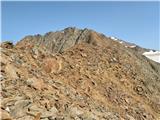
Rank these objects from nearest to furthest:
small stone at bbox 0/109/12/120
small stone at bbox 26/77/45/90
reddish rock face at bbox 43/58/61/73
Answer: small stone at bbox 0/109/12/120 < small stone at bbox 26/77/45/90 < reddish rock face at bbox 43/58/61/73

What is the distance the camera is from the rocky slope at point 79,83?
2075 centimetres

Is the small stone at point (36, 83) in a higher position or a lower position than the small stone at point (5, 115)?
higher

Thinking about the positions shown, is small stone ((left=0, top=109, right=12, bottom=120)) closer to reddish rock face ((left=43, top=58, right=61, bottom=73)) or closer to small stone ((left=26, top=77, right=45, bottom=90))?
small stone ((left=26, top=77, right=45, bottom=90))

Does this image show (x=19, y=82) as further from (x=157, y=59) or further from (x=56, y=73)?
(x=157, y=59)

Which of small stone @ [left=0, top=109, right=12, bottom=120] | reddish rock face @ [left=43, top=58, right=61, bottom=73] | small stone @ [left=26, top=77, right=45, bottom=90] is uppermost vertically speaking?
reddish rock face @ [left=43, top=58, right=61, bottom=73]

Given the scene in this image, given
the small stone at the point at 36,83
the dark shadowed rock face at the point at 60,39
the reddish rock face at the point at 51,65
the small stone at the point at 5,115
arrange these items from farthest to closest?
the dark shadowed rock face at the point at 60,39 → the reddish rock face at the point at 51,65 → the small stone at the point at 36,83 → the small stone at the point at 5,115

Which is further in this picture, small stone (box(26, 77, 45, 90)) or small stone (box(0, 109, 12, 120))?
small stone (box(26, 77, 45, 90))

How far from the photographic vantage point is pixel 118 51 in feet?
136

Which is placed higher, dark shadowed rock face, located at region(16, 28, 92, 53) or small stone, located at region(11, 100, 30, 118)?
dark shadowed rock face, located at region(16, 28, 92, 53)

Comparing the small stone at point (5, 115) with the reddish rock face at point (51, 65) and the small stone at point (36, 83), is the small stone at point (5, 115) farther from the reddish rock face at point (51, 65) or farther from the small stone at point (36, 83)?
the reddish rock face at point (51, 65)

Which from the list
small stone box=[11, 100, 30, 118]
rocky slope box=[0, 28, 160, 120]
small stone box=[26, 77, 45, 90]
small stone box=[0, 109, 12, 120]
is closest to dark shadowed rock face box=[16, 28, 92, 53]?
rocky slope box=[0, 28, 160, 120]

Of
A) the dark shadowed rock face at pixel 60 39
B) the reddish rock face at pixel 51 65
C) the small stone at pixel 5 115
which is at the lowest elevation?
the small stone at pixel 5 115

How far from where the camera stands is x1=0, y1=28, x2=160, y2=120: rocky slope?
20.8 m

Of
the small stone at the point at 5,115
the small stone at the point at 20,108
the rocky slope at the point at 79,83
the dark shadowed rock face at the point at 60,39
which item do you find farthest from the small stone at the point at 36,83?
the dark shadowed rock face at the point at 60,39
